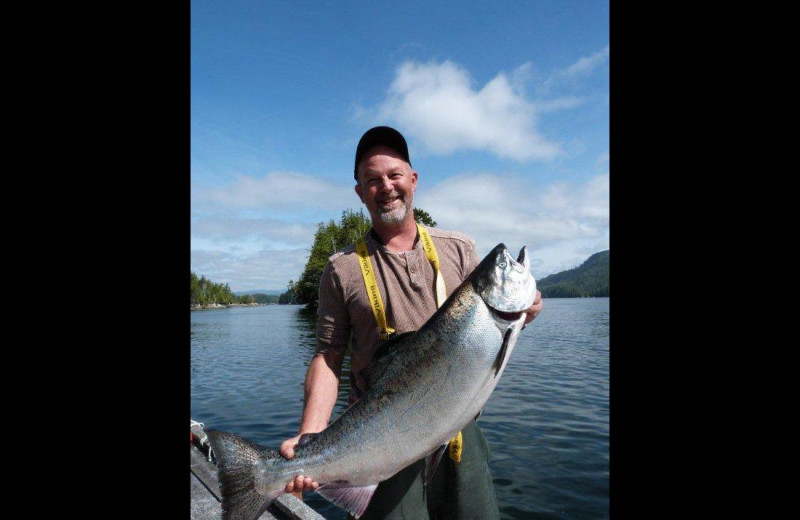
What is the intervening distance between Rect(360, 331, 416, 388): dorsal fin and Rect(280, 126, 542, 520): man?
25 centimetres

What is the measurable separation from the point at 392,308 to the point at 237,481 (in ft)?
4.63

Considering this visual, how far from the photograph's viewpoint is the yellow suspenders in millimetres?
3289

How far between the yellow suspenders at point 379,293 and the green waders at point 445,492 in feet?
0.32

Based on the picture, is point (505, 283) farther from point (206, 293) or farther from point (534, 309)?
point (206, 293)

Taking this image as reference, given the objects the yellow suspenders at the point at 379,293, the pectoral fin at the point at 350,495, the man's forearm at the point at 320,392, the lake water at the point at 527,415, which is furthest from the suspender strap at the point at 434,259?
the lake water at the point at 527,415

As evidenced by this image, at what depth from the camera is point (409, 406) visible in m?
2.79

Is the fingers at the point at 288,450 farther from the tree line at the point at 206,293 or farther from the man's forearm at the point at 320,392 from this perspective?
the tree line at the point at 206,293

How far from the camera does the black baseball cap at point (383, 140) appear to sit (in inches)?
135

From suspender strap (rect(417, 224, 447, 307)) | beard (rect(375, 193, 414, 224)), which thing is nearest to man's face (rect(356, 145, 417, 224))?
beard (rect(375, 193, 414, 224))
